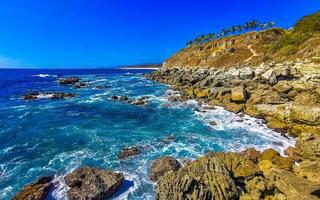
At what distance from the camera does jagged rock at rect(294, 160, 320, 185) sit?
45.4ft

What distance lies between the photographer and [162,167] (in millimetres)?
16750

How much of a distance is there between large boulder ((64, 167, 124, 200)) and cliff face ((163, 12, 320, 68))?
154 ft

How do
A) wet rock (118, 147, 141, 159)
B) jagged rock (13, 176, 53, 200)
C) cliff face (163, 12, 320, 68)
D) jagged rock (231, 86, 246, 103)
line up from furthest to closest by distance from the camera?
cliff face (163, 12, 320, 68), jagged rock (231, 86, 246, 103), wet rock (118, 147, 141, 159), jagged rock (13, 176, 53, 200)

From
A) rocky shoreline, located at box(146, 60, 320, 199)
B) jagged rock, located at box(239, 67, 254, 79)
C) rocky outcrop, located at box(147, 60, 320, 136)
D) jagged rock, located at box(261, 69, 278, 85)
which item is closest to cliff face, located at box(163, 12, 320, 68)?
jagged rock, located at box(239, 67, 254, 79)

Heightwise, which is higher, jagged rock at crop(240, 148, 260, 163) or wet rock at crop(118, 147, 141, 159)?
jagged rock at crop(240, 148, 260, 163)

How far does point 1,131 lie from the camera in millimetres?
27922

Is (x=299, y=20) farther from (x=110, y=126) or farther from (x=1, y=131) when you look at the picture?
(x=1, y=131)

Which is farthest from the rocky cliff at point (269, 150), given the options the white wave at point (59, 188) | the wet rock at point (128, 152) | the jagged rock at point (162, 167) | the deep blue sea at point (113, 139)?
the wet rock at point (128, 152)

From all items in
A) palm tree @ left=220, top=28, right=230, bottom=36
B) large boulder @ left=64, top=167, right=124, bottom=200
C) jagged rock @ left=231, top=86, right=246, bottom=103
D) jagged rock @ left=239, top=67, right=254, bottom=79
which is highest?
palm tree @ left=220, top=28, right=230, bottom=36

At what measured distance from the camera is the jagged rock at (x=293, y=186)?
11.8 metres

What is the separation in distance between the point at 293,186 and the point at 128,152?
13169mm

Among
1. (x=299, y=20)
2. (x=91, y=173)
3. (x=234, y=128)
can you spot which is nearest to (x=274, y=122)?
(x=234, y=128)

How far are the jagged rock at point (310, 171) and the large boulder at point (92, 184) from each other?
39.1 feet

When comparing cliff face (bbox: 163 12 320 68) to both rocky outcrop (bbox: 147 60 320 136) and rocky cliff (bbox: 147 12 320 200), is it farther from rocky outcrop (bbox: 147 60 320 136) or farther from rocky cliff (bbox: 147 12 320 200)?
rocky outcrop (bbox: 147 60 320 136)
